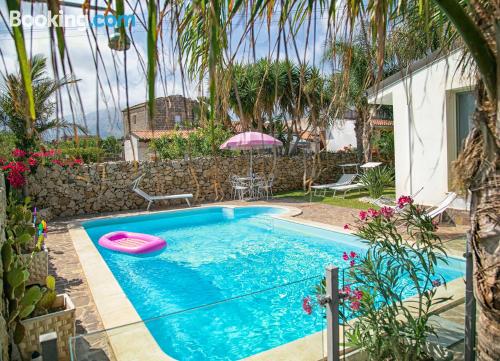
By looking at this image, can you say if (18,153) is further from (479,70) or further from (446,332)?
(479,70)

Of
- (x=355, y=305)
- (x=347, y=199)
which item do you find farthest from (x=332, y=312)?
(x=347, y=199)

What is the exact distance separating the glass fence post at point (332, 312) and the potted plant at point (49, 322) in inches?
86.2

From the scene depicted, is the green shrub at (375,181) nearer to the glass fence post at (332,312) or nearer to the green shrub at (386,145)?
the green shrub at (386,145)

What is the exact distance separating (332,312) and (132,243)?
7604 millimetres

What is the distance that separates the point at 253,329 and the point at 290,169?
1463 centimetres

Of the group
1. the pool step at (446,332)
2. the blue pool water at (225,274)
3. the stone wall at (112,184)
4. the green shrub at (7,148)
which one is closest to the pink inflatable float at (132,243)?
the blue pool water at (225,274)

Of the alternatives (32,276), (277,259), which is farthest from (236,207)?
(32,276)

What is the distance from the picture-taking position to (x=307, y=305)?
3.10 metres

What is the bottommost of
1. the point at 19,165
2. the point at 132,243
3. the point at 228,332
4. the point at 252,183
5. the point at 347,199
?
Result: the point at 132,243

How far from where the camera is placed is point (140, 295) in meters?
6.42

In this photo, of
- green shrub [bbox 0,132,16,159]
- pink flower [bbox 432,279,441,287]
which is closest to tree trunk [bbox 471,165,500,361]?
pink flower [bbox 432,279,441,287]

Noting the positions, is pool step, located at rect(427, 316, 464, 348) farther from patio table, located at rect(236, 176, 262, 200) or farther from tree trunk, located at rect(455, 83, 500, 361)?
patio table, located at rect(236, 176, 262, 200)

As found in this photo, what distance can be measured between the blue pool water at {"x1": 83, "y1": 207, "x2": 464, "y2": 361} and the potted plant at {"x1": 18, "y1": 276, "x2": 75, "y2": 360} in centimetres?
107

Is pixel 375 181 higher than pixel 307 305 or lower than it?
higher
